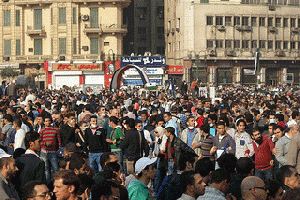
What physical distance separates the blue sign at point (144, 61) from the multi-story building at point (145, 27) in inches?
470

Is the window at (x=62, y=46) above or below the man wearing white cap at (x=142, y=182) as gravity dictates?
above

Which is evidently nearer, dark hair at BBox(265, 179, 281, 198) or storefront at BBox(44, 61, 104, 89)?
dark hair at BBox(265, 179, 281, 198)

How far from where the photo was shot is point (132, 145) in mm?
12203

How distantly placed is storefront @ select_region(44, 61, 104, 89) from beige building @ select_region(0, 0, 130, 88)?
71cm

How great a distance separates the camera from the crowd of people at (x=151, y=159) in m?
6.40

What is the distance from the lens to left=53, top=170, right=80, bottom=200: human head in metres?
5.97

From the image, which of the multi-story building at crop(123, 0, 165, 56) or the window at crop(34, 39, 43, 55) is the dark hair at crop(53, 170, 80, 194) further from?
the multi-story building at crop(123, 0, 165, 56)

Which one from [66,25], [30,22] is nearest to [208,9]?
[66,25]

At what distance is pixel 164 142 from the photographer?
38.5 feet

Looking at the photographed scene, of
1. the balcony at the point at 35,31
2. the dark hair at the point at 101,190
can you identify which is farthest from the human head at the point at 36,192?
the balcony at the point at 35,31

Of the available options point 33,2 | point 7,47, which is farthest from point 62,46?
point 7,47

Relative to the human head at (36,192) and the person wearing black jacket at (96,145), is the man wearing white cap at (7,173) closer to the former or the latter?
the human head at (36,192)

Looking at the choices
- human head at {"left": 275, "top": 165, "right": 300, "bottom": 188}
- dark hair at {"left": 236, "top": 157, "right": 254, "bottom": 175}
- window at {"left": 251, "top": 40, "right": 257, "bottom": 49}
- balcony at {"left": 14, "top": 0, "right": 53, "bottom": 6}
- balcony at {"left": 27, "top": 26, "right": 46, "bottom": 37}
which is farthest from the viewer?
window at {"left": 251, "top": 40, "right": 257, "bottom": 49}

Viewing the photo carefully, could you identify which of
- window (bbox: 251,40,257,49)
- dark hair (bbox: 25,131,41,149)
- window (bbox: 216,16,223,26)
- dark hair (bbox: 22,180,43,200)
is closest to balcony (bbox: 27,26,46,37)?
window (bbox: 216,16,223,26)
